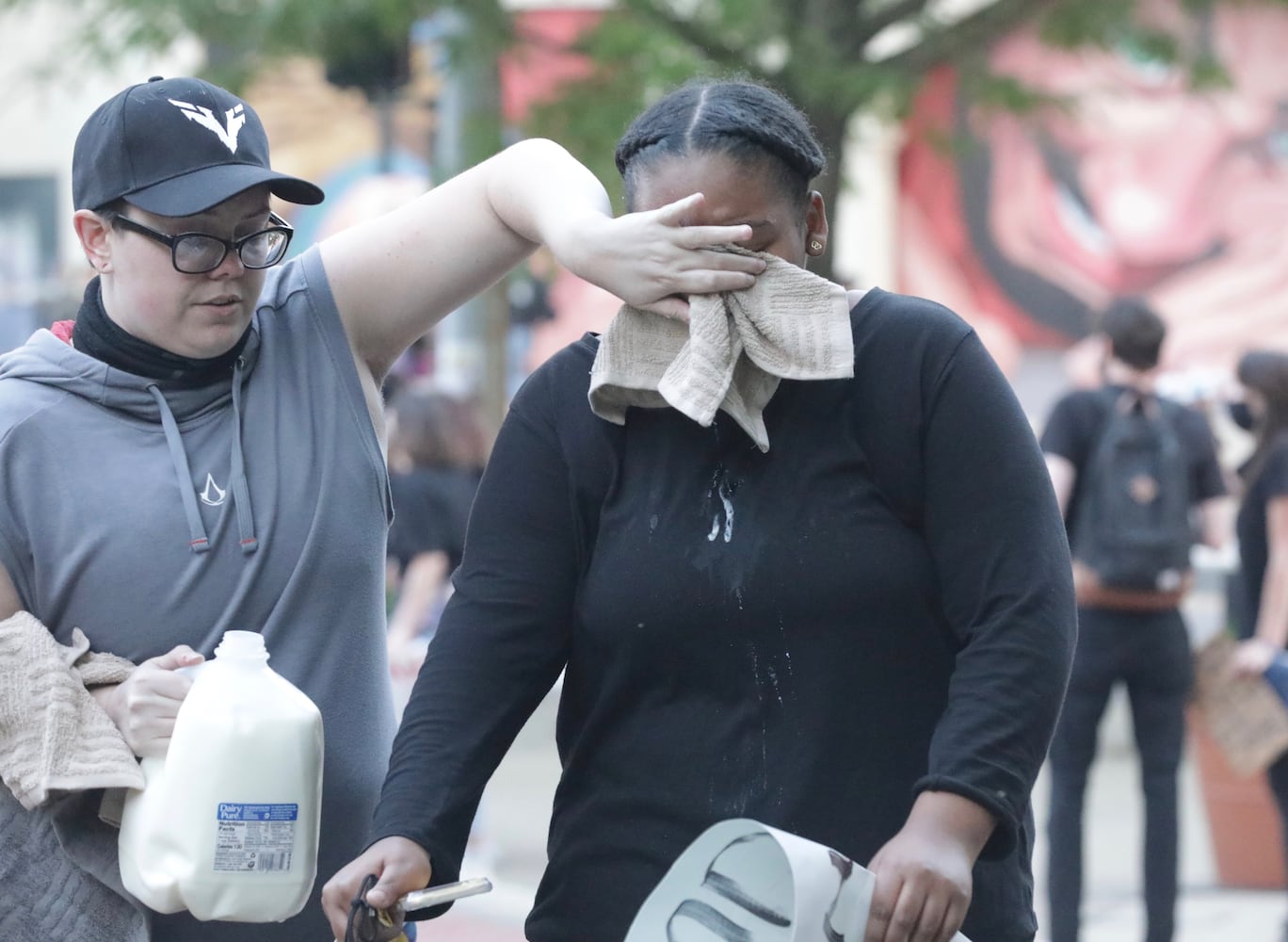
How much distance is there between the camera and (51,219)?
21.4 m

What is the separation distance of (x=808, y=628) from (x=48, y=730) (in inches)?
38.9

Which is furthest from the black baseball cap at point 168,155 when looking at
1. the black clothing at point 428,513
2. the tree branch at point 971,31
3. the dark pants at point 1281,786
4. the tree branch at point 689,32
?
the tree branch at point 971,31

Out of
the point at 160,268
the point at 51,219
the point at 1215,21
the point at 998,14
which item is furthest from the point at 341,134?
the point at 160,268

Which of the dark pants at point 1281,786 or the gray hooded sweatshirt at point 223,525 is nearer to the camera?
the gray hooded sweatshirt at point 223,525

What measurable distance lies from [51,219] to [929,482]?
810 inches

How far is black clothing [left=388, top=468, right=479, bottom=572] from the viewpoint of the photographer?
746 centimetres

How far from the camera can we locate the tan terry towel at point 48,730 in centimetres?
241

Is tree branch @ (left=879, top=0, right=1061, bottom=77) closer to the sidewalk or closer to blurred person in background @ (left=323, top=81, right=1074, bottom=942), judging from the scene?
the sidewalk

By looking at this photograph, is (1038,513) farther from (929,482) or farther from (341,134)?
(341,134)

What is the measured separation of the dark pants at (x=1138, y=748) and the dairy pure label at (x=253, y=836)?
13.0 ft

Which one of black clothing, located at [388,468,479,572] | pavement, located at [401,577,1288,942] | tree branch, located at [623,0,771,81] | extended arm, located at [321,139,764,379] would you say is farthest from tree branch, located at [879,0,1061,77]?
extended arm, located at [321,139,764,379]

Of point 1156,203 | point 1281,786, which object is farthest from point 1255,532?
point 1156,203

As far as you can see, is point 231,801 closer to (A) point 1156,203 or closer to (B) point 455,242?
(B) point 455,242

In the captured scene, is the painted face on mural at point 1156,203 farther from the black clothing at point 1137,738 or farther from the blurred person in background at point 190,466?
the blurred person in background at point 190,466
